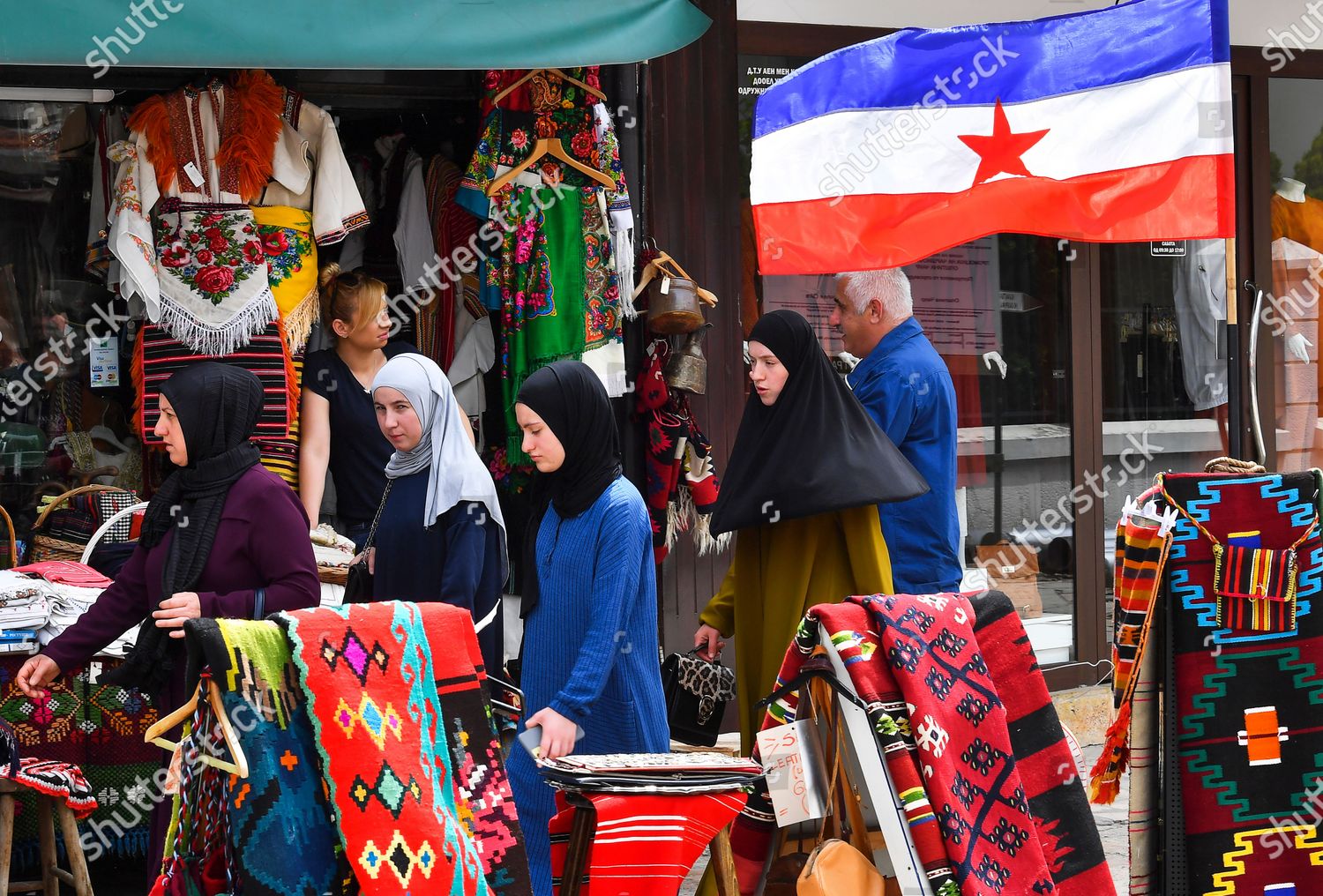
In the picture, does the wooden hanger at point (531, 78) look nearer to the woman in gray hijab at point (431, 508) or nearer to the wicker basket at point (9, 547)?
the woman in gray hijab at point (431, 508)

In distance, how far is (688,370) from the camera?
597 cm

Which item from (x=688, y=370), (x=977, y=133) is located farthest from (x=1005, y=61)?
(x=688, y=370)

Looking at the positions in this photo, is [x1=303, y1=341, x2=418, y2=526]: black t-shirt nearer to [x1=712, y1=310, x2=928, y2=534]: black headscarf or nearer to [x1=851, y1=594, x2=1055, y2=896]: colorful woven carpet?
[x1=712, y1=310, x2=928, y2=534]: black headscarf

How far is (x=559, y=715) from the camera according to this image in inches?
141

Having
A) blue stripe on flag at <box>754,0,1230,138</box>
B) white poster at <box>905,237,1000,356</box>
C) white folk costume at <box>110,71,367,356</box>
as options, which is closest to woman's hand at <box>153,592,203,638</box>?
white folk costume at <box>110,71,367,356</box>

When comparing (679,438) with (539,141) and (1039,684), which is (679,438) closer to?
(539,141)

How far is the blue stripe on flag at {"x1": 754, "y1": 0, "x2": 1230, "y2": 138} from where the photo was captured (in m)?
4.96

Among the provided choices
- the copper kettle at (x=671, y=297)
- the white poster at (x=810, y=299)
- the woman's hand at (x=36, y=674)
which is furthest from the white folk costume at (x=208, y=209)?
the white poster at (x=810, y=299)

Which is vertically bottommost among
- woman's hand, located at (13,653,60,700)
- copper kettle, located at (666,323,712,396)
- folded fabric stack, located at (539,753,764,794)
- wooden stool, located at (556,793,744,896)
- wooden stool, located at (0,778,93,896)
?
wooden stool, located at (0,778,93,896)

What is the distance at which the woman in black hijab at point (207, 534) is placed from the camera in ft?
12.9

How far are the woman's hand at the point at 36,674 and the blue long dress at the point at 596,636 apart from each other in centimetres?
130

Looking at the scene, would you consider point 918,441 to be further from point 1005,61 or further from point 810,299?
point 810,299

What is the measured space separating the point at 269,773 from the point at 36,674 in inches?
55.6

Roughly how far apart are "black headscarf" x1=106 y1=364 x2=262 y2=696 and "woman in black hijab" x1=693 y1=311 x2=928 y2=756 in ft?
4.73
